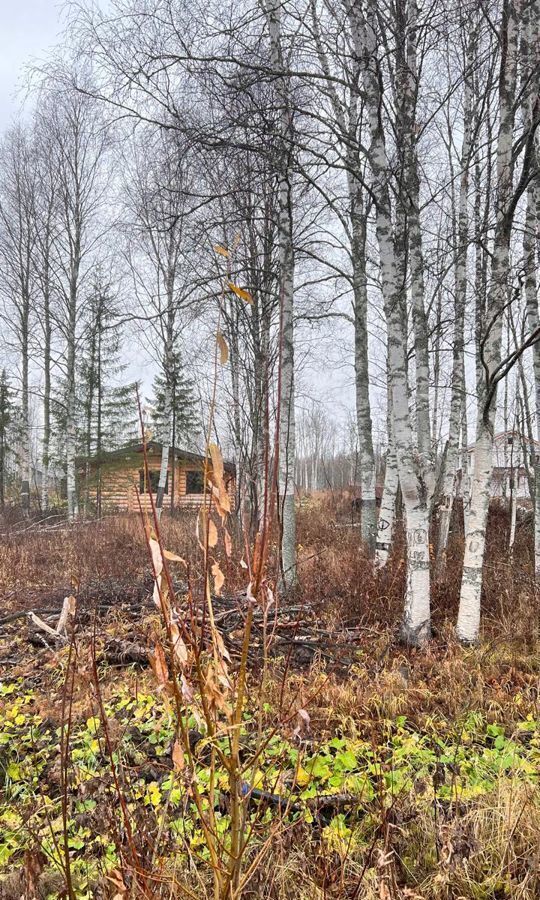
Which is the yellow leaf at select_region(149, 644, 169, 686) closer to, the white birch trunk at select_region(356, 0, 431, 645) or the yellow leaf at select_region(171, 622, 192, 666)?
the yellow leaf at select_region(171, 622, 192, 666)

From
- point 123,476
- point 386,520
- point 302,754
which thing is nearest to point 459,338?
point 386,520

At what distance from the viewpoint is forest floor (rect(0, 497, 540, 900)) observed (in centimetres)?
158

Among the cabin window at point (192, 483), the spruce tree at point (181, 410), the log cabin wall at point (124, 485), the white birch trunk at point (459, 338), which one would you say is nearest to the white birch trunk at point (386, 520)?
the white birch trunk at point (459, 338)

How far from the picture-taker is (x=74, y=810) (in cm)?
237

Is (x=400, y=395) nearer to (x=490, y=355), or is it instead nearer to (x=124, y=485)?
(x=490, y=355)

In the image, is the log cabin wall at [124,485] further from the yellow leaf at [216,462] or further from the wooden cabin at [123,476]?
the yellow leaf at [216,462]

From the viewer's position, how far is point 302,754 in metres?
1.86

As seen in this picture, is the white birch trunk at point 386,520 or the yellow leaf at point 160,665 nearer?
the yellow leaf at point 160,665

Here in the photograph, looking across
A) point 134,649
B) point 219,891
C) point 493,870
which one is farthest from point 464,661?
point 219,891

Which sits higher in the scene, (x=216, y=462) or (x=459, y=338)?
(x=459, y=338)

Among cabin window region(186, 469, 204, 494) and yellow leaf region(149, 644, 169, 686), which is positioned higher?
cabin window region(186, 469, 204, 494)

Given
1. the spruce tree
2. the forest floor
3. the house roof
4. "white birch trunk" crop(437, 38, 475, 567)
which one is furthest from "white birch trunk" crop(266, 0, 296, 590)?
the spruce tree

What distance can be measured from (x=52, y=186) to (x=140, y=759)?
1550 cm

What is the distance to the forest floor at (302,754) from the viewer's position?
1.58 meters
